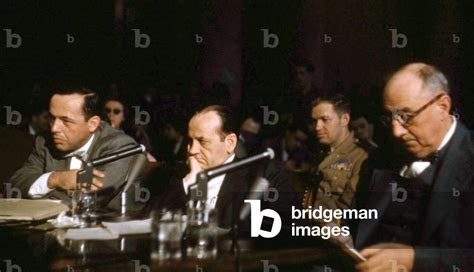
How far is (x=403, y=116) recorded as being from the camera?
2.65 metres

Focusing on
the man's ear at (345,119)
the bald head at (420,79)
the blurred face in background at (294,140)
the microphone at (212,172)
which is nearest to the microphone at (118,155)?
the microphone at (212,172)

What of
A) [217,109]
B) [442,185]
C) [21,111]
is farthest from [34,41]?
[442,185]

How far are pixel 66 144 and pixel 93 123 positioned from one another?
157 millimetres

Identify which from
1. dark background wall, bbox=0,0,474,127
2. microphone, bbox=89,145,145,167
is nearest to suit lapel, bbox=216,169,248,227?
dark background wall, bbox=0,0,474,127

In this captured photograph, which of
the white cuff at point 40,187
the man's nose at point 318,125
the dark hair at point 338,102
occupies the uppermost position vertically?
the dark hair at point 338,102

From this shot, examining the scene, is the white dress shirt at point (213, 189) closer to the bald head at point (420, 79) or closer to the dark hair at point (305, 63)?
the dark hair at point (305, 63)

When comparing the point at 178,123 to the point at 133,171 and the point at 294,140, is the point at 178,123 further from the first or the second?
the point at 294,140

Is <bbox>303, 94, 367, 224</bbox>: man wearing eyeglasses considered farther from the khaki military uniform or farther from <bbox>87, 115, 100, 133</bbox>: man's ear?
<bbox>87, 115, 100, 133</bbox>: man's ear

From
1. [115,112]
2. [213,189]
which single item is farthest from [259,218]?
[115,112]

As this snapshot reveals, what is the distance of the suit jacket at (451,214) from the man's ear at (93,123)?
147 cm

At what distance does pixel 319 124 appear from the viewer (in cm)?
280

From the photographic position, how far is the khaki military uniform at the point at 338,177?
269cm

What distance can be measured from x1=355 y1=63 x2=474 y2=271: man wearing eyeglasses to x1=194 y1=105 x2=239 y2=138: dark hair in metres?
0.62

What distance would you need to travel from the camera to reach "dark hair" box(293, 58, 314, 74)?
2750 millimetres
